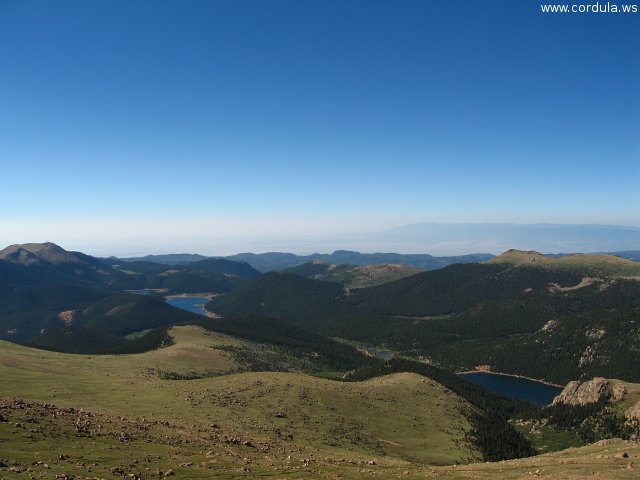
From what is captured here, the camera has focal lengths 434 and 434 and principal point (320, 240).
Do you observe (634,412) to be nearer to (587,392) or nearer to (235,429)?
(587,392)

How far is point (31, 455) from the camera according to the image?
42312mm

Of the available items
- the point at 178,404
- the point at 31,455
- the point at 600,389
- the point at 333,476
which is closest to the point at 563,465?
the point at 333,476

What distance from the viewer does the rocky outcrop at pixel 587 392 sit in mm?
160125

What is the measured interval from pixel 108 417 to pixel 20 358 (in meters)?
98.3

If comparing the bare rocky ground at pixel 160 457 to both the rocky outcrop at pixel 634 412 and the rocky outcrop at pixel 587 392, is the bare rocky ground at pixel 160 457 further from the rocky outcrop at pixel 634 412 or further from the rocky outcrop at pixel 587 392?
the rocky outcrop at pixel 587 392

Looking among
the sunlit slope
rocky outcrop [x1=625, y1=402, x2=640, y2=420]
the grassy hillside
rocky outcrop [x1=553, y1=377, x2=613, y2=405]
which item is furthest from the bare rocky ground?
rocky outcrop [x1=553, y1=377, x2=613, y2=405]

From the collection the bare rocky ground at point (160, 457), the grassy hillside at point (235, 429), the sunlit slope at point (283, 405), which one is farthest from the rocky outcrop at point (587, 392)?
the bare rocky ground at point (160, 457)

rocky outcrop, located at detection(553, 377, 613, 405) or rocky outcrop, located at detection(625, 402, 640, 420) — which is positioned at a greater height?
rocky outcrop, located at detection(625, 402, 640, 420)

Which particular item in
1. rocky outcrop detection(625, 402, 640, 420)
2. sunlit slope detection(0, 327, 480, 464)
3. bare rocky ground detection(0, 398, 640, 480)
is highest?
bare rocky ground detection(0, 398, 640, 480)

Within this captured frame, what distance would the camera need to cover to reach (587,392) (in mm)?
166000

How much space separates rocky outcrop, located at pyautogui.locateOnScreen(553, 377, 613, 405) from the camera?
525 feet

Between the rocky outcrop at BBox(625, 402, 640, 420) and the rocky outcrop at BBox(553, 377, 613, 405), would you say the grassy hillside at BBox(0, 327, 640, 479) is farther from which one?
the rocky outcrop at BBox(625, 402, 640, 420)

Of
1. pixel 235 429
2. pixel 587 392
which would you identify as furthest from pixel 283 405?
pixel 587 392

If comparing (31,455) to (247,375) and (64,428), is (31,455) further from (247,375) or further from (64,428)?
(247,375)
